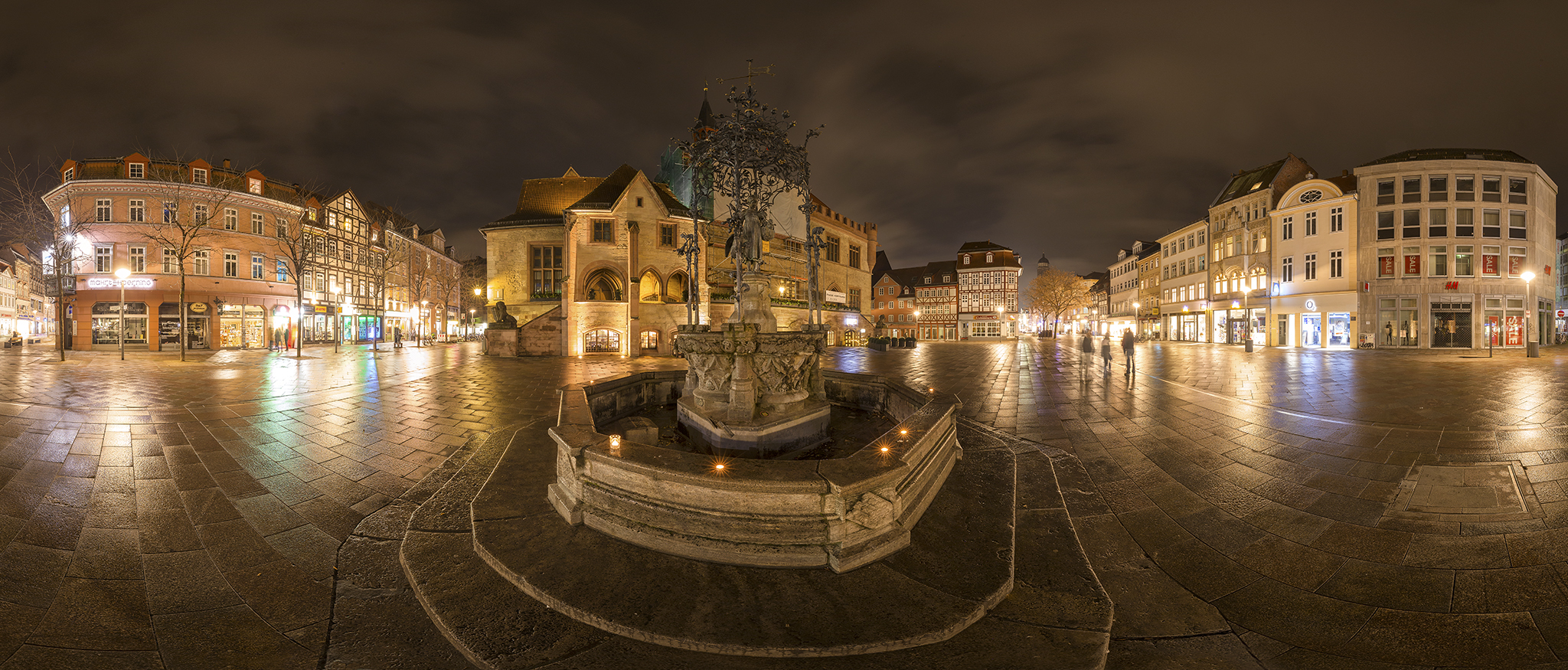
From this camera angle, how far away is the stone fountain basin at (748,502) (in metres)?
3.02

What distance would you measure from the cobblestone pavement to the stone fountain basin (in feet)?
4.47

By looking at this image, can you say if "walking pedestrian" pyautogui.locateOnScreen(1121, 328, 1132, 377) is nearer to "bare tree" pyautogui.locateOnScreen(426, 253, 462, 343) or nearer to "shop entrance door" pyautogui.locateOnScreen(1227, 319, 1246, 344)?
"shop entrance door" pyautogui.locateOnScreen(1227, 319, 1246, 344)

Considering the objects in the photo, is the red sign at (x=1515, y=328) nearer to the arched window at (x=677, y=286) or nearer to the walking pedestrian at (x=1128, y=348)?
the walking pedestrian at (x=1128, y=348)

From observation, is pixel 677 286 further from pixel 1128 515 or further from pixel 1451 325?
pixel 1451 325

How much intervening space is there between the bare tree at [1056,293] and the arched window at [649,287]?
45423mm

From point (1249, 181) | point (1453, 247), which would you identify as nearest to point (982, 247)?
point (1249, 181)

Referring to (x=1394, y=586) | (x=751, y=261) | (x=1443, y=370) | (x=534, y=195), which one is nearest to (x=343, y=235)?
(x=534, y=195)

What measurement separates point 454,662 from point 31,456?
7089 millimetres

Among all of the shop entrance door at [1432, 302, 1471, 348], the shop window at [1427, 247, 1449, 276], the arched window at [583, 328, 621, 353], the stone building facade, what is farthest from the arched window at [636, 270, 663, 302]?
the shop entrance door at [1432, 302, 1471, 348]

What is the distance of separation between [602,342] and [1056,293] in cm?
5159

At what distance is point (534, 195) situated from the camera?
3228 cm

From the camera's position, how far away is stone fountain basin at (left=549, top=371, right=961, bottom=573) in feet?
9.92

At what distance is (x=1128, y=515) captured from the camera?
4168mm

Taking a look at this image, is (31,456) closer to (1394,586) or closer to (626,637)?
(626,637)
